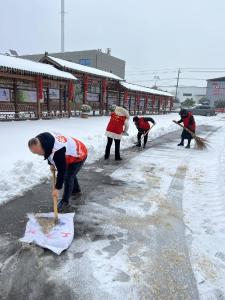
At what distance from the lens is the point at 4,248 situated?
309 centimetres

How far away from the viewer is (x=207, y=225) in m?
3.83

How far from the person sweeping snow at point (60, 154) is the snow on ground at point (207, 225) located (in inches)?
68.7

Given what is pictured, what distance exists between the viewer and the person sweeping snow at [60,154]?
335cm

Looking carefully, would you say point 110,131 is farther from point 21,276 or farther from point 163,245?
point 21,276

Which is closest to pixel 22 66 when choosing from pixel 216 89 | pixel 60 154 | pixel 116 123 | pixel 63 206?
pixel 116 123

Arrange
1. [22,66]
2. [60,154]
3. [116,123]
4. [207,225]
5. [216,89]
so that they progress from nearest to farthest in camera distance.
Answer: [60,154], [207,225], [116,123], [22,66], [216,89]

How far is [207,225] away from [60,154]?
7.11 feet

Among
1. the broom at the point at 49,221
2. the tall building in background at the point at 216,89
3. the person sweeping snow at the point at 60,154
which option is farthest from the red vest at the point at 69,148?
the tall building in background at the point at 216,89

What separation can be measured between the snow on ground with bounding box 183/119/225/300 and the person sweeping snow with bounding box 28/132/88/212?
1.75 m

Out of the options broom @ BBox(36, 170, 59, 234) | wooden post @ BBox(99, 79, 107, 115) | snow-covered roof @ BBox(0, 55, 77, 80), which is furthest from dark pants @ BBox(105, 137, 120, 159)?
wooden post @ BBox(99, 79, 107, 115)

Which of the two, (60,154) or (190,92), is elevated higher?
(190,92)

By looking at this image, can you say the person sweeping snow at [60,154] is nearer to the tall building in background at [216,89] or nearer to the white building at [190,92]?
the tall building in background at [216,89]

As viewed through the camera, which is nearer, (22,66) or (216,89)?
(22,66)

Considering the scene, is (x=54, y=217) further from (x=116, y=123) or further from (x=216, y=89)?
(x=216, y=89)
